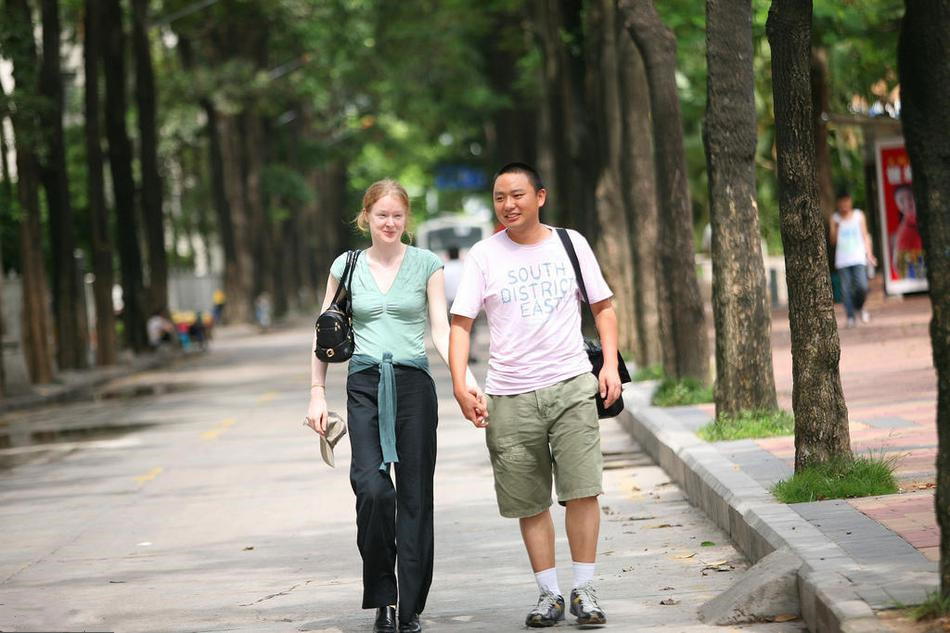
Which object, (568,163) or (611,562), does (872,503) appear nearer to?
(611,562)

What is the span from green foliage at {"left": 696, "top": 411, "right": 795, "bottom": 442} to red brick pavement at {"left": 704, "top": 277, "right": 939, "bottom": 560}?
232 mm

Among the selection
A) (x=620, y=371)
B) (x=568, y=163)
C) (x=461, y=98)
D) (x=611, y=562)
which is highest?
(x=461, y=98)

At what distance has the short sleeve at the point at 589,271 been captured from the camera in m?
7.75

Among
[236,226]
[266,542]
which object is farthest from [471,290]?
[236,226]

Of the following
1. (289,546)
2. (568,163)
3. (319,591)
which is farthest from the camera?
(568,163)

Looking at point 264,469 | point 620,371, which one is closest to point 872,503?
point 620,371

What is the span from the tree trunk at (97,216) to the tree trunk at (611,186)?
16969mm

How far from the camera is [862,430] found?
12914 mm

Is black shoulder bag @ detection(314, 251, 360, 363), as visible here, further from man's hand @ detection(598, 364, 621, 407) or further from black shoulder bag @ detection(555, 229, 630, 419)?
man's hand @ detection(598, 364, 621, 407)

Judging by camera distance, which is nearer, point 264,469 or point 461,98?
point 264,469

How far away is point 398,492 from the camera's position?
25.5 ft

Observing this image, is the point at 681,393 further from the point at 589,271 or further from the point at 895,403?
the point at 589,271

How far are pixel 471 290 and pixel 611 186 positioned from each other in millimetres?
16604

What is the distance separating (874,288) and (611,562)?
2794cm
